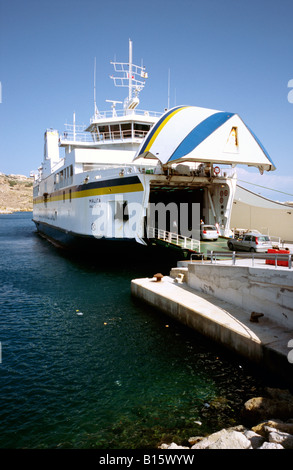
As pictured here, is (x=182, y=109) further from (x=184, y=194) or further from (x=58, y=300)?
(x=58, y=300)

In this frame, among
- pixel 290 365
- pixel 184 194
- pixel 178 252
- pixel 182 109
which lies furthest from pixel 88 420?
pixel 184 194

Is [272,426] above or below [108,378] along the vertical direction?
above

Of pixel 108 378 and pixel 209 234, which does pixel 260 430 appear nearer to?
pixel 108 378

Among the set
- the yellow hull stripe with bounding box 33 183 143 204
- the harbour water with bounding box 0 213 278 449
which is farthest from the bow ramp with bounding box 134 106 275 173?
the harbour water with bounding box 0 213 278 449

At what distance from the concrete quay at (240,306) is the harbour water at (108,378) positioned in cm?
64

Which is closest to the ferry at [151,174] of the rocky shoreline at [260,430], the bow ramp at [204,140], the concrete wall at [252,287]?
the bow ramp at [204,140]

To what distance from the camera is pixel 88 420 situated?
8500mm

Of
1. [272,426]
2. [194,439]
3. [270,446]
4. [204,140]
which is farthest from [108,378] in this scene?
[204,140]

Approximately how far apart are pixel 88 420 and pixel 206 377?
414 cm

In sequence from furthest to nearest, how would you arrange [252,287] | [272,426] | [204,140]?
[204,140]
[252,287]
[272,426]

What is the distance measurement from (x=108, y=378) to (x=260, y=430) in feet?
16.3

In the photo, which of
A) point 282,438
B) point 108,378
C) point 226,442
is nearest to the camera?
point 282,438

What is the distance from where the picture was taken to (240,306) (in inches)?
551
